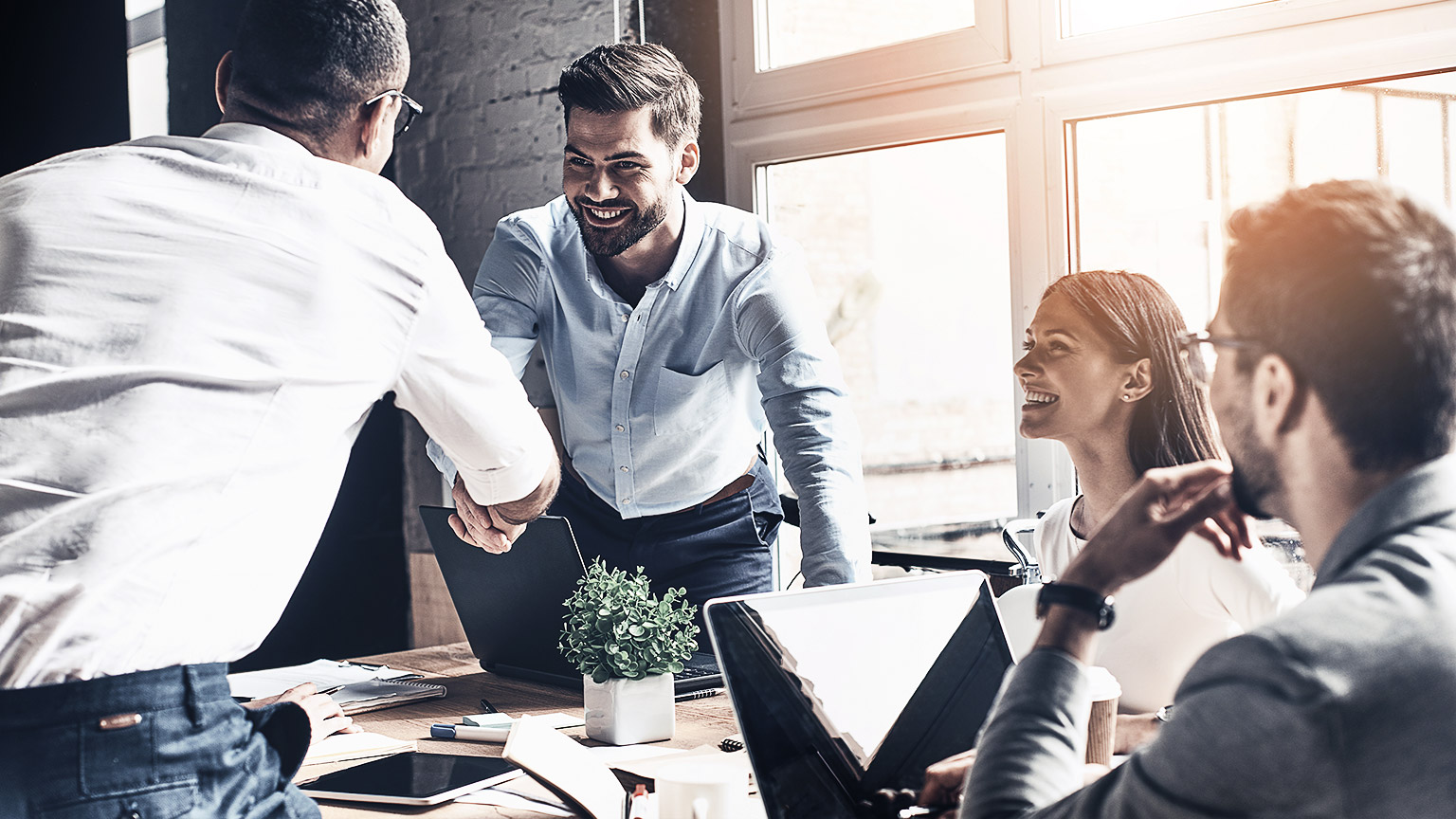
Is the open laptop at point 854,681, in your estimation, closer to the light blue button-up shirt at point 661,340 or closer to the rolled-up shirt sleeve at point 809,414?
the rolled-up shirt sleeve at point 809,414

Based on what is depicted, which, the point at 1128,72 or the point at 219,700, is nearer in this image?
the point at 219,700

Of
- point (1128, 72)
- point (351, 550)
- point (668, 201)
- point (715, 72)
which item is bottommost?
point (351, 550)

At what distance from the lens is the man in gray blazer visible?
766 mm

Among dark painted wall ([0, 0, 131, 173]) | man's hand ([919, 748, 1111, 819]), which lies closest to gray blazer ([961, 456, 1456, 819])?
man's hand ([919, 748, 1111, 819])

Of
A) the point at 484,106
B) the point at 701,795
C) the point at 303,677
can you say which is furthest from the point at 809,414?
the point at 484,106

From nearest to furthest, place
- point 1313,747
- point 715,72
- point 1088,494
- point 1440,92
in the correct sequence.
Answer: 1. point 1313,747
2. point 1088,494
3. point 1440,92
4. point 715,72

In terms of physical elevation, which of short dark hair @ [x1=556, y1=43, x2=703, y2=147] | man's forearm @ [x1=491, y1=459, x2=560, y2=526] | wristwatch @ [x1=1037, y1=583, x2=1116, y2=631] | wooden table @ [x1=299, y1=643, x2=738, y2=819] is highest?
short dark hair @ [x1=556, y1=43, x2=703, y2=147]

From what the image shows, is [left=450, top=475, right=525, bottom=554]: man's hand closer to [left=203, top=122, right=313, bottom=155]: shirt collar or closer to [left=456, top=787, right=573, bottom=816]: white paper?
[left=456, top=787, right=573, bottom=816]: white paper

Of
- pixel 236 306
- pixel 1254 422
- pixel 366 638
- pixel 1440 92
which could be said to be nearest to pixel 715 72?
pixel 1440 92

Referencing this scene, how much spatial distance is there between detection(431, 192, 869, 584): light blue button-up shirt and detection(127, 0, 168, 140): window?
167 centimetres

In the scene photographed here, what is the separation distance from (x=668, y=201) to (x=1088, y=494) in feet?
3.52

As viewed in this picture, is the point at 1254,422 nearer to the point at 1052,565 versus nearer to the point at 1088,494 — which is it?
the point at 1088,494

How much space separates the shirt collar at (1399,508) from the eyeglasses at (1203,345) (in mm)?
138

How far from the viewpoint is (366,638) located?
4.00 metres
